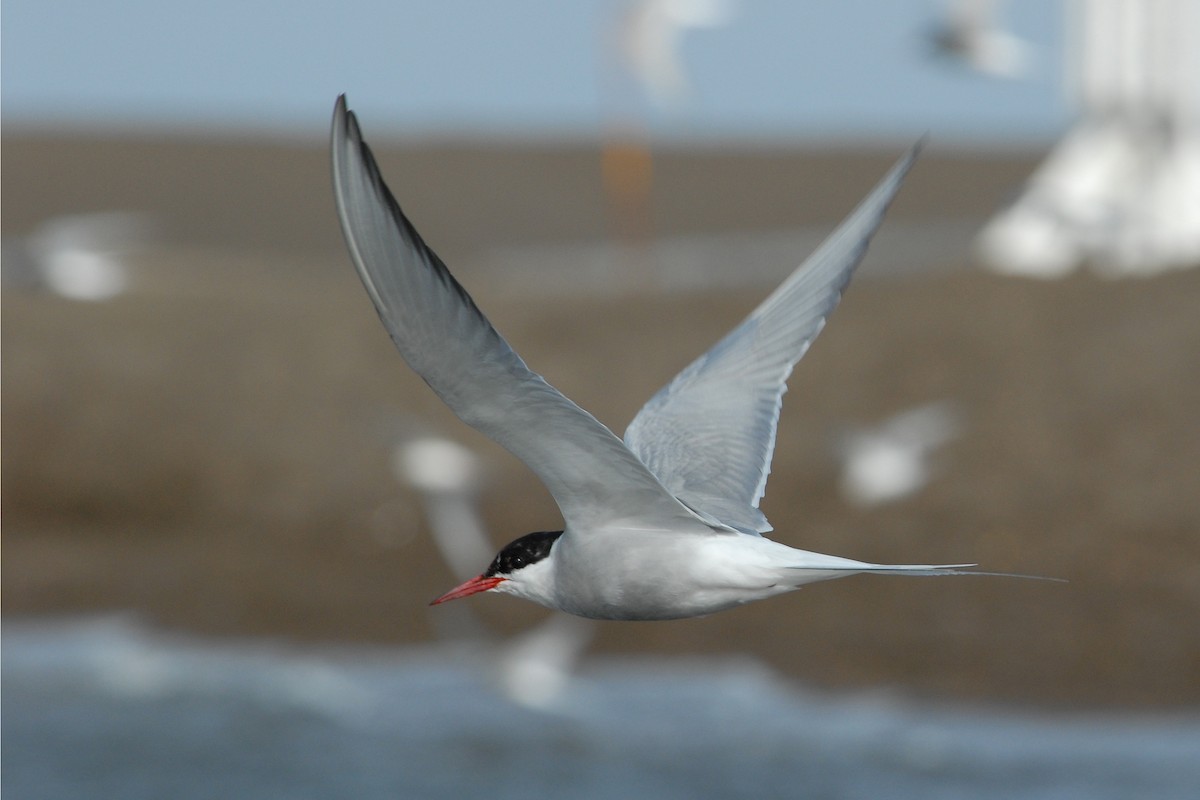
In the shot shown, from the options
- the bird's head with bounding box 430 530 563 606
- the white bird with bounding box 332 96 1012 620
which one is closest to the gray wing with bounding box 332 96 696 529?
the white bird with bounding box 332 96 1012 620

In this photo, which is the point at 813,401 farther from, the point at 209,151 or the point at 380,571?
the point at 209,151

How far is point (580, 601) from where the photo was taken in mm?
4504

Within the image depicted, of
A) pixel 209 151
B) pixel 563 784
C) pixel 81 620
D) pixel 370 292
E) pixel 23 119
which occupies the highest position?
pixel 23 119

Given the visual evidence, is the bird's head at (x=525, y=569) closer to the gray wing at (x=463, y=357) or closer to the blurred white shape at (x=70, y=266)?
the gray wing at (x=463, y=357)

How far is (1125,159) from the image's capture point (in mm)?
17062

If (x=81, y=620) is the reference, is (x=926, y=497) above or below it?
above

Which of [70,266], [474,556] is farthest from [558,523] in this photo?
[70,266]

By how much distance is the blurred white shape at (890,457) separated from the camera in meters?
12.5

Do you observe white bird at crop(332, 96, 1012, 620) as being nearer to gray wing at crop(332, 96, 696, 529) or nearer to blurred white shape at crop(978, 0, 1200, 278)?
gray wing at crop(332, 96, 696, 529)

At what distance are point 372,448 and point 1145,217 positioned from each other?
758 centimetres

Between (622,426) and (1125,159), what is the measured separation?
6.41 metres

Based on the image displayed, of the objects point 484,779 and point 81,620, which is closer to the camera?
point 484,779

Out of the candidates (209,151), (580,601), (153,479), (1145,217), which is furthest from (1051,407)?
(209,151)

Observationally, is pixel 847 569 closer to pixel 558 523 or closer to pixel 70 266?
pixel 558 523
